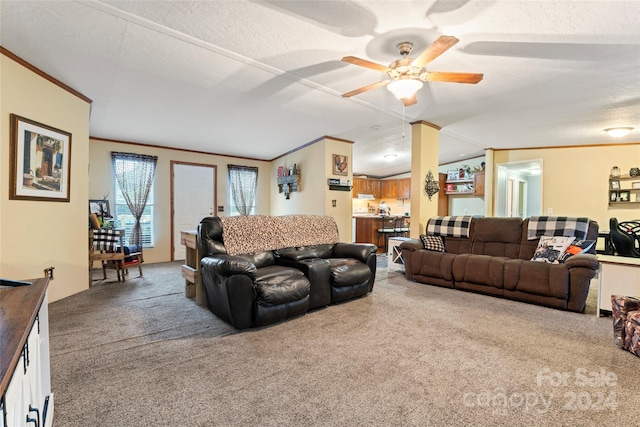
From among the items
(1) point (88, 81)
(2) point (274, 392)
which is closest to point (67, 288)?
(1) point (88, 81)

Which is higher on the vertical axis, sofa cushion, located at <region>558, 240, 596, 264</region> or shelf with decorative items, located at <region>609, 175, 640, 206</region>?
shelf with decorative items, located at <region>609, 175, 640, 206</region>

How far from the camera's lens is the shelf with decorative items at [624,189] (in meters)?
5.63

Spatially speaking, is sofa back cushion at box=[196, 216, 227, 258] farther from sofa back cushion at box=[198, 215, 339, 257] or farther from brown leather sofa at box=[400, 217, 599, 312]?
brown leather sofa at box=[400, 217, 599, 312]

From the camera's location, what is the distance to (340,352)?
91.0 inches

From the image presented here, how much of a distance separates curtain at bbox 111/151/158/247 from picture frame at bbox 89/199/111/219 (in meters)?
0.41

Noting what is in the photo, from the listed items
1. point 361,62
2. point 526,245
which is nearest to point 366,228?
point 526,245

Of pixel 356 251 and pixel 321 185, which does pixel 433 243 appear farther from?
pixel 321 185

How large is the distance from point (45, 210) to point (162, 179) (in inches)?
114

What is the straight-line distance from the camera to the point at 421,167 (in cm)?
510

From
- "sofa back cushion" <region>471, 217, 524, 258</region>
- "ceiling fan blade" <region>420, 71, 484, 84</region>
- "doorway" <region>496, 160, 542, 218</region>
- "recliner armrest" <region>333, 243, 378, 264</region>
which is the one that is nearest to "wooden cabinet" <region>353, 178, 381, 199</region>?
"doorway" <region>496, 160, 542, 218</region>

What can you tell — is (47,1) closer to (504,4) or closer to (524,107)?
(504,4)

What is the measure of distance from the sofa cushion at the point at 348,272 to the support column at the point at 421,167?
6.01 feet

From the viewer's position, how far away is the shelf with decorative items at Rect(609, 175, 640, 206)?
563cm

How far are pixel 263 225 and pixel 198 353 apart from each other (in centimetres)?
159
